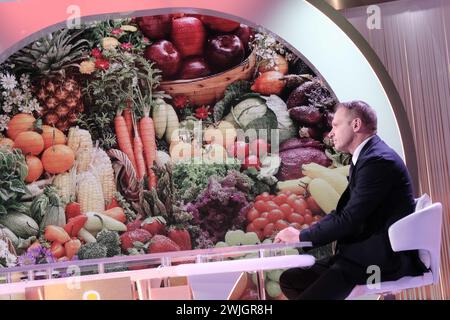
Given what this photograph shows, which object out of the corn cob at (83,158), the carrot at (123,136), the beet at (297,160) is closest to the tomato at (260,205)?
the beet at (297,160)

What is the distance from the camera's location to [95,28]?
4.83m

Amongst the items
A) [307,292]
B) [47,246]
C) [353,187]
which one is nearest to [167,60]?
[47,246]

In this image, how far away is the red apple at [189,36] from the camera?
4.74 meters

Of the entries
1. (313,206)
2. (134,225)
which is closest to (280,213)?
(313,206)

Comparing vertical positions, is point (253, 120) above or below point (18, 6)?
below

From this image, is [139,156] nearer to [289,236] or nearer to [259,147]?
[259,147]

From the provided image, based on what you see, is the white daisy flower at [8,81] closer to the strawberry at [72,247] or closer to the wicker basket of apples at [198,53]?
the wicker basket of apples at [198,53]

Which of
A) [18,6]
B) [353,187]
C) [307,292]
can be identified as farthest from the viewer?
[18,6]

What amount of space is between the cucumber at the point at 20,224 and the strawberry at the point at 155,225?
2.84ft

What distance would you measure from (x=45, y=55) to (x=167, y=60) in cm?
99

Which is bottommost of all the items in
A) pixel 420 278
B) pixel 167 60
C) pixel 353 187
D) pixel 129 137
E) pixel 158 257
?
pixel 420 278

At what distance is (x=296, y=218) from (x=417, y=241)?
183 centimetres

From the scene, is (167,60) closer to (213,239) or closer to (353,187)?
(213,239)

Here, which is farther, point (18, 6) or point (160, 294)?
point (18, 6)
